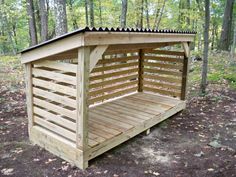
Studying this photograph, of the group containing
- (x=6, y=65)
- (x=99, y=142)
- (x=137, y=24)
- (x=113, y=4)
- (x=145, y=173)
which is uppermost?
(x=113, y=4)

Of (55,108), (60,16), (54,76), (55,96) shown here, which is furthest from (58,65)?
(60,16)

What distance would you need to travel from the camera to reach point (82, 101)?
3131 millimetres

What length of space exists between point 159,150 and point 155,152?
110 millimetres

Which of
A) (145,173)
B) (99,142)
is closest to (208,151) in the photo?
(145,173)

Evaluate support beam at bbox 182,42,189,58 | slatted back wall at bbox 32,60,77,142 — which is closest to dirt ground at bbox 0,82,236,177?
slatted back wall at bbox 32,60,77,142

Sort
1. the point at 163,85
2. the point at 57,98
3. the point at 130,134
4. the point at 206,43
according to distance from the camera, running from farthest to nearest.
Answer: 1. the point at 206,43
2. the point at 163,85
3. the point at 130,134
4. the point at 57,98

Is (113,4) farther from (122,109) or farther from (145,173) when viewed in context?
(145,173)

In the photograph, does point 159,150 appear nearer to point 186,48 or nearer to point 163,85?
point 163,85

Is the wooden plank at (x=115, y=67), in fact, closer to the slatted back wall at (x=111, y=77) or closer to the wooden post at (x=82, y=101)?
the slatted back wall at (x=111, y=77)

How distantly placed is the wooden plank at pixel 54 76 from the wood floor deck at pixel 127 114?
0.98m

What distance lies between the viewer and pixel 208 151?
13.1 ft

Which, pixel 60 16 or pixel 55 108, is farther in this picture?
pixel 60 16

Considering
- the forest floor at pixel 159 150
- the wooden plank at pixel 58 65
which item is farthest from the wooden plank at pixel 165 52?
the wooden plank at pixel 58 65

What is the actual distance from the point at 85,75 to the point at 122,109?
2.27 m
